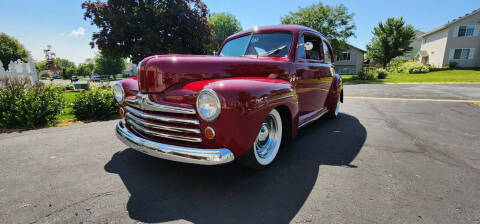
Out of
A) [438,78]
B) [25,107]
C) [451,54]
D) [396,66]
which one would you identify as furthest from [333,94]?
[396,66]

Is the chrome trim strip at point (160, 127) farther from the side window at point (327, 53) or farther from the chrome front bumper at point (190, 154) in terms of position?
the side window at point (327, 53)

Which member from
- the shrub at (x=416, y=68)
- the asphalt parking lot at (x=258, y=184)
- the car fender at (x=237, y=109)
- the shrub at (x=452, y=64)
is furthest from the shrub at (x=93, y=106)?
the shrub at (x=452, y=64)

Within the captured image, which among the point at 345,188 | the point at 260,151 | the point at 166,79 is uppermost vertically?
the point at 166,79

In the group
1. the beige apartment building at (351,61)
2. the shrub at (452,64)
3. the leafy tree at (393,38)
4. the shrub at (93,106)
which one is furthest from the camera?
the beige apartment building at (351,61)

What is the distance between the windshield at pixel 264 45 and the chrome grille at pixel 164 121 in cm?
161

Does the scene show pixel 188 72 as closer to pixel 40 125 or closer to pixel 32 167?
pixel 32 167

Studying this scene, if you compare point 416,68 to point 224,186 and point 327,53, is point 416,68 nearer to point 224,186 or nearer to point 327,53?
point 327,53

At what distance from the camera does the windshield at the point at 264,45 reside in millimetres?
3031

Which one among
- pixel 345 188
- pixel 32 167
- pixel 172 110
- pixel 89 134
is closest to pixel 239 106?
pixel 172 110

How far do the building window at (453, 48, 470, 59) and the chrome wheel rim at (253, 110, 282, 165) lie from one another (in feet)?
113

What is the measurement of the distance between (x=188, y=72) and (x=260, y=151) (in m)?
1.15

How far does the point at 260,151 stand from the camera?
241 centimetres

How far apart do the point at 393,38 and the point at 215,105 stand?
3608 centimetres

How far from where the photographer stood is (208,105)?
5.82 feet
